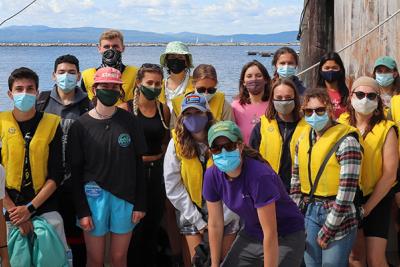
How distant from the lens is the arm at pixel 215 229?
4.46 m

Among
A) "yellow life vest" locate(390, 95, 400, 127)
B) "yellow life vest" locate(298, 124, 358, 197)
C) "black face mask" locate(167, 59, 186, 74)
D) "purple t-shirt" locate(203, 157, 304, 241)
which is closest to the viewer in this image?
"purple t-shirt" locate(203, 157, 304, 241)

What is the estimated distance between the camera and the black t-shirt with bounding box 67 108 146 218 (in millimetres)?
4965

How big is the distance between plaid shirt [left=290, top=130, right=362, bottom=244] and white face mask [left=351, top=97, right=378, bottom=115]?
0.45m

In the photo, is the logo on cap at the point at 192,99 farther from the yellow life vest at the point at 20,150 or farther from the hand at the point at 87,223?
the hand at the point at 87,223

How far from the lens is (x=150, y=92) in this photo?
5.45 meters

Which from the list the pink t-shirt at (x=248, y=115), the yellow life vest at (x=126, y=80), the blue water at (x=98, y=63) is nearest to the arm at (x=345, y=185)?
the pink t-shirt at (x=248, y=115)

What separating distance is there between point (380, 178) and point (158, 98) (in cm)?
209

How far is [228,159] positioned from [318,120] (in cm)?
103

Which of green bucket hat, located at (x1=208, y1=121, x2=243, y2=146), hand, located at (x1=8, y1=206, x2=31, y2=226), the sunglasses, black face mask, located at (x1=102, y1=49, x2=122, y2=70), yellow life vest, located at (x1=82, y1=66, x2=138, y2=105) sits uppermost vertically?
black face mask, located at (x1=102, y1=49, x2=122, y2=70)

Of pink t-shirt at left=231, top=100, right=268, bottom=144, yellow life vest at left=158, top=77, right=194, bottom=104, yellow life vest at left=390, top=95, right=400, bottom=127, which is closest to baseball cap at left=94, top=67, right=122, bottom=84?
yellow life vest at left=158, top=77, right=194, bottom=104

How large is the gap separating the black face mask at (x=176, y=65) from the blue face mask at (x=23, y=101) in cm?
159

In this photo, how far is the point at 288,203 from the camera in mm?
4297

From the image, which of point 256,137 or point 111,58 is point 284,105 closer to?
point 256,137

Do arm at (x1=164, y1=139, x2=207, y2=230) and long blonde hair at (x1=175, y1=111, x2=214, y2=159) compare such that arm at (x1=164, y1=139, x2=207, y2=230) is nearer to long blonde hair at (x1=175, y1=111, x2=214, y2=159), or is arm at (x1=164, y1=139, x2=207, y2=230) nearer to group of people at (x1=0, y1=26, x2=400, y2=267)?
group of people at (x1=0, y1=26, x2=400, y2=267)
